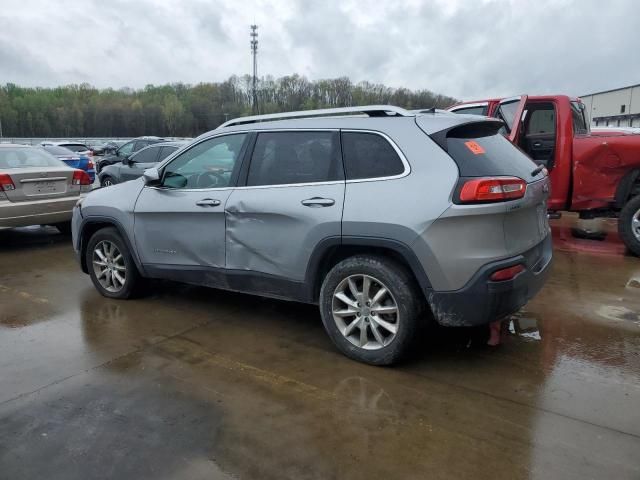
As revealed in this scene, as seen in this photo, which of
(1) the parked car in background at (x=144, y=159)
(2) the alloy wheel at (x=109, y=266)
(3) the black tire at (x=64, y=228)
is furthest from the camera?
(1) the parked car in background at (x=144, y=159)

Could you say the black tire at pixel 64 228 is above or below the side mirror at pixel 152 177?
below

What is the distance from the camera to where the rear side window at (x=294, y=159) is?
151 inches

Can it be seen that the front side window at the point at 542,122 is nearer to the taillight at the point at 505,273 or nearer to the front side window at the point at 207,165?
the taillight at the point at 505,273

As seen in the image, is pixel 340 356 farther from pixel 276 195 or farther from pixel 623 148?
pixel 623 148

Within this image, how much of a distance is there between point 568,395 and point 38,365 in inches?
144

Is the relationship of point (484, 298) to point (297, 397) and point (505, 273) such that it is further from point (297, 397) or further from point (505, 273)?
point (297, 397)

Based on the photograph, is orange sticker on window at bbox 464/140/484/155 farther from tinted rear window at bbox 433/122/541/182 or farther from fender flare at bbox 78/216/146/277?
fender flare at bbox 78/216/146/277

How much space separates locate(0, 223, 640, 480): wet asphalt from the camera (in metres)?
2.66

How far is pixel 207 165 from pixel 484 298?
8.62 ft

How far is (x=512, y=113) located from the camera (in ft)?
25.4

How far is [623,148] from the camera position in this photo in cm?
670

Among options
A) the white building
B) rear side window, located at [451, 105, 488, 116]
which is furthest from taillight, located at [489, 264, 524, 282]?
the white building

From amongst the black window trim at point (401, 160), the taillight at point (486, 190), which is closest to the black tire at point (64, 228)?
the black window trim at point (401, 160)

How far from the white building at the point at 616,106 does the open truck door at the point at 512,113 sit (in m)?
35.8
